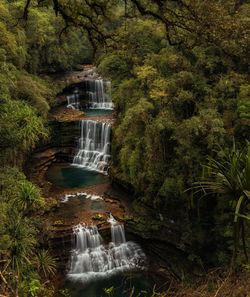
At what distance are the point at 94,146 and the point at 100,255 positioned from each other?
31.1 feet

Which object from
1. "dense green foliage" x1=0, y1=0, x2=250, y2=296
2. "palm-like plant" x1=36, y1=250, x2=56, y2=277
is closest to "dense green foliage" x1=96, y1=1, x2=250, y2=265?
"dense green foliage" x1=0, y1=0, x2=250, y2=296

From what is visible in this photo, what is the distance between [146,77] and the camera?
18.4 m

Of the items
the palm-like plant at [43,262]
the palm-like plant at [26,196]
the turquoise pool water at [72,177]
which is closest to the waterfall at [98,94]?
the turquoise pool water at [72,177]

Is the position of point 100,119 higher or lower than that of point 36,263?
higher

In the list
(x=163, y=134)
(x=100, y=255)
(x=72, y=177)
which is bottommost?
(x=100, y=255)

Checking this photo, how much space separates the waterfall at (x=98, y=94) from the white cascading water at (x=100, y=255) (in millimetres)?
15004

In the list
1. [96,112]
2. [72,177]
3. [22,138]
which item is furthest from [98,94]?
[22,138]

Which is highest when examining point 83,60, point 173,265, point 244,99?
point 83,60

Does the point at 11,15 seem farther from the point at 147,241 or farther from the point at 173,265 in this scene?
the point at 173,265

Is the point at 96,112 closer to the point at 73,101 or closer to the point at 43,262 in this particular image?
the point at 73,101

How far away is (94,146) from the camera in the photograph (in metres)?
24.8

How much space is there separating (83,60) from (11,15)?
1464 cm

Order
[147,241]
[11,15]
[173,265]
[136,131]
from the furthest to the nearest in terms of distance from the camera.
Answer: [11,15] < [136,131] < [147,241] < [173,265]

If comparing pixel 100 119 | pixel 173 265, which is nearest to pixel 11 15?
pixel 100 119
